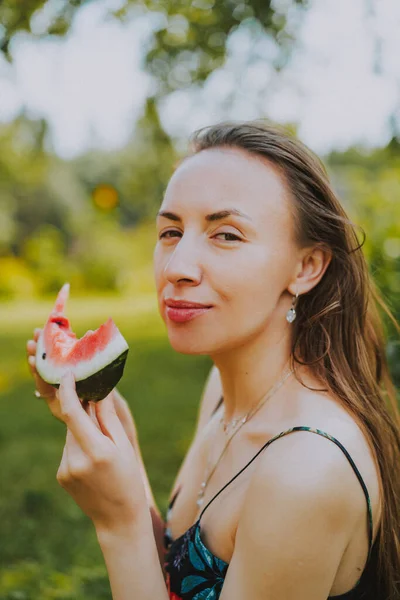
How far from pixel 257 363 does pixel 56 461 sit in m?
4.69

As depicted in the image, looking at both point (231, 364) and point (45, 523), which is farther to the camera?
point (45, 523)

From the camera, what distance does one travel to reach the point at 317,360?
6.96 ft

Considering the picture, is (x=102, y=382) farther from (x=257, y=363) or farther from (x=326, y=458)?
(x=326, y=458)

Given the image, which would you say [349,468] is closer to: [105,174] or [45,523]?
[45,523]

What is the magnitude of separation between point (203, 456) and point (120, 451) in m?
0.74

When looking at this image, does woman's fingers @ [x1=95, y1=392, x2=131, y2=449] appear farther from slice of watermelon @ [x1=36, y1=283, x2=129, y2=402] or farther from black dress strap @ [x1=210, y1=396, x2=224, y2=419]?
black dress strap @ [x1=210, y1=396, x2=224, y2=419]

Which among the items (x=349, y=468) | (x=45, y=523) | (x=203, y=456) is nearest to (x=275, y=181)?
(x=349, y=468)

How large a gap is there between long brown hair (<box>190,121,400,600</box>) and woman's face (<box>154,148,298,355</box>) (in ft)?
0.30

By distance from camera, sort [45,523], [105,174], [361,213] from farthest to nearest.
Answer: [105,174] → [361,213] → [45,523]

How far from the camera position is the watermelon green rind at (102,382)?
6.37 ft

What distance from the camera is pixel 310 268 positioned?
221 cm

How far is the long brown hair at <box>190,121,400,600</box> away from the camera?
1.99 meters

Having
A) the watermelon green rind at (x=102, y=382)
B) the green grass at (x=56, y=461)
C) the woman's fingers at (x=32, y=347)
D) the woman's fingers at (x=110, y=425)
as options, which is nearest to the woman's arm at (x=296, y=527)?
the woman's fingers at (x=110, y=425)

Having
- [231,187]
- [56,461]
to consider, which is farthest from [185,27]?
[56,461]
